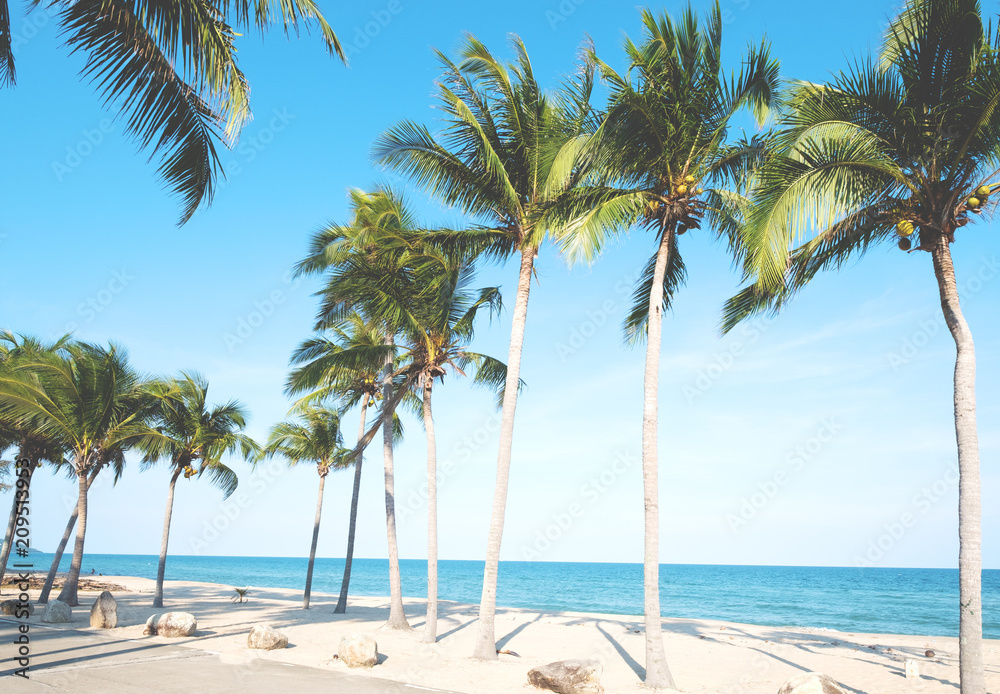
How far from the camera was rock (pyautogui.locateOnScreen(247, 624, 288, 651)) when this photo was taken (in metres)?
12.2

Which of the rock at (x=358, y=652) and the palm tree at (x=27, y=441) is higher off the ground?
the palm tree at (x=27, y=441)

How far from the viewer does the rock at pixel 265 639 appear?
12.2 metres

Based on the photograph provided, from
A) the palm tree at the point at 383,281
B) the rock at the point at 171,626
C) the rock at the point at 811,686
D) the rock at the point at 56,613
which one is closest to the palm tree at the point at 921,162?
the rock at the point at 811,686

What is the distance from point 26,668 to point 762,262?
11.9m

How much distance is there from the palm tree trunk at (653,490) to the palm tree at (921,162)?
2.15 meters

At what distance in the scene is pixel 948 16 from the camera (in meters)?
8.04

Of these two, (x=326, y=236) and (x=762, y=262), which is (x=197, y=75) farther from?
(x=326, y=236)

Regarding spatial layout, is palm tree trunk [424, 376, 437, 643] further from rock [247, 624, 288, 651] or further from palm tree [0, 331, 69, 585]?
palm tree [0, 331, 69, 585]

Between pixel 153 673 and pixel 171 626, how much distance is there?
178 inches

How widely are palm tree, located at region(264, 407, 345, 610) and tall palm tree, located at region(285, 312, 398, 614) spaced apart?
4.36 feet

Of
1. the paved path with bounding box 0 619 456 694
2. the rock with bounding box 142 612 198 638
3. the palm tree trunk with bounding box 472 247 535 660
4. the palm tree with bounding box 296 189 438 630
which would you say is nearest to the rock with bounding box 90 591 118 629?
the rock with bounding box 142 612 198 638

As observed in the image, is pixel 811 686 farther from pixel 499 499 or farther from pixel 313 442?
pixel 313 442

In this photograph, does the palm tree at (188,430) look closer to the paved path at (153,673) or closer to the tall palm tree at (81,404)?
the tall palm tree at (81,404)

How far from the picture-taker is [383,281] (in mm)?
14984
